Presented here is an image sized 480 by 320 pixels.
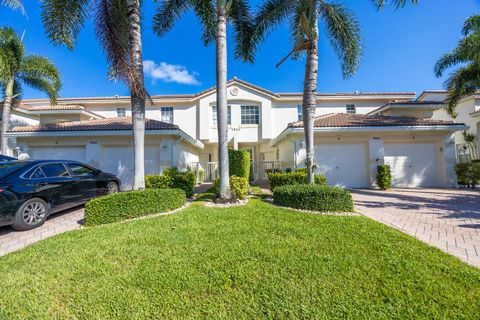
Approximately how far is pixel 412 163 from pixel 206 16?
13772 millimetres

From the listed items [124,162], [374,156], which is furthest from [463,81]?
[124,162]

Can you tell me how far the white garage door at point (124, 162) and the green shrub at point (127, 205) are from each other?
5117 millimetres

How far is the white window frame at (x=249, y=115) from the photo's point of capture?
17.5 m

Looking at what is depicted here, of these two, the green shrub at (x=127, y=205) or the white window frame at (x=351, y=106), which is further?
the white window frame at (x=351, y=106)

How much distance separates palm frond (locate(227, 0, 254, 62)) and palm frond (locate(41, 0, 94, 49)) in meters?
5.78

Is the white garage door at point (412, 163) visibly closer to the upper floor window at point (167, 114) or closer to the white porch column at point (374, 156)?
the white porch column at point (374, 156)

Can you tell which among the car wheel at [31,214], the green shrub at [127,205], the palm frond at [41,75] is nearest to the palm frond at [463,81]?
the green shrub at [127,205]

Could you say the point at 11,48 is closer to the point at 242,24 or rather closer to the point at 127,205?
the point at 242,24

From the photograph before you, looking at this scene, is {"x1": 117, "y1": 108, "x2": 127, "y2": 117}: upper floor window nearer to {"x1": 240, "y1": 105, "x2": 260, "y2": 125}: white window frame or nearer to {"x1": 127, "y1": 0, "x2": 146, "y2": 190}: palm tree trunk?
{"x1": 240, "y1": 105, "x2": 260, "y2": 125}: white window frame

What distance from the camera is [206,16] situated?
8797 millimetres

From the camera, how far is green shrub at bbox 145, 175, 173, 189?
8.13 m

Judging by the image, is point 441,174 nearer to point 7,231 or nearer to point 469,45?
point 469,45

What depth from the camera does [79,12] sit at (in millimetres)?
6738

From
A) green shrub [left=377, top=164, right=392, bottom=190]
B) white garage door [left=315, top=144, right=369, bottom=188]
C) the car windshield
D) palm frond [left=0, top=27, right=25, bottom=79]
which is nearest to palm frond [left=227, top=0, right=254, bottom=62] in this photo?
white garage door [left=315, top=144, right=369, bottom=188]
